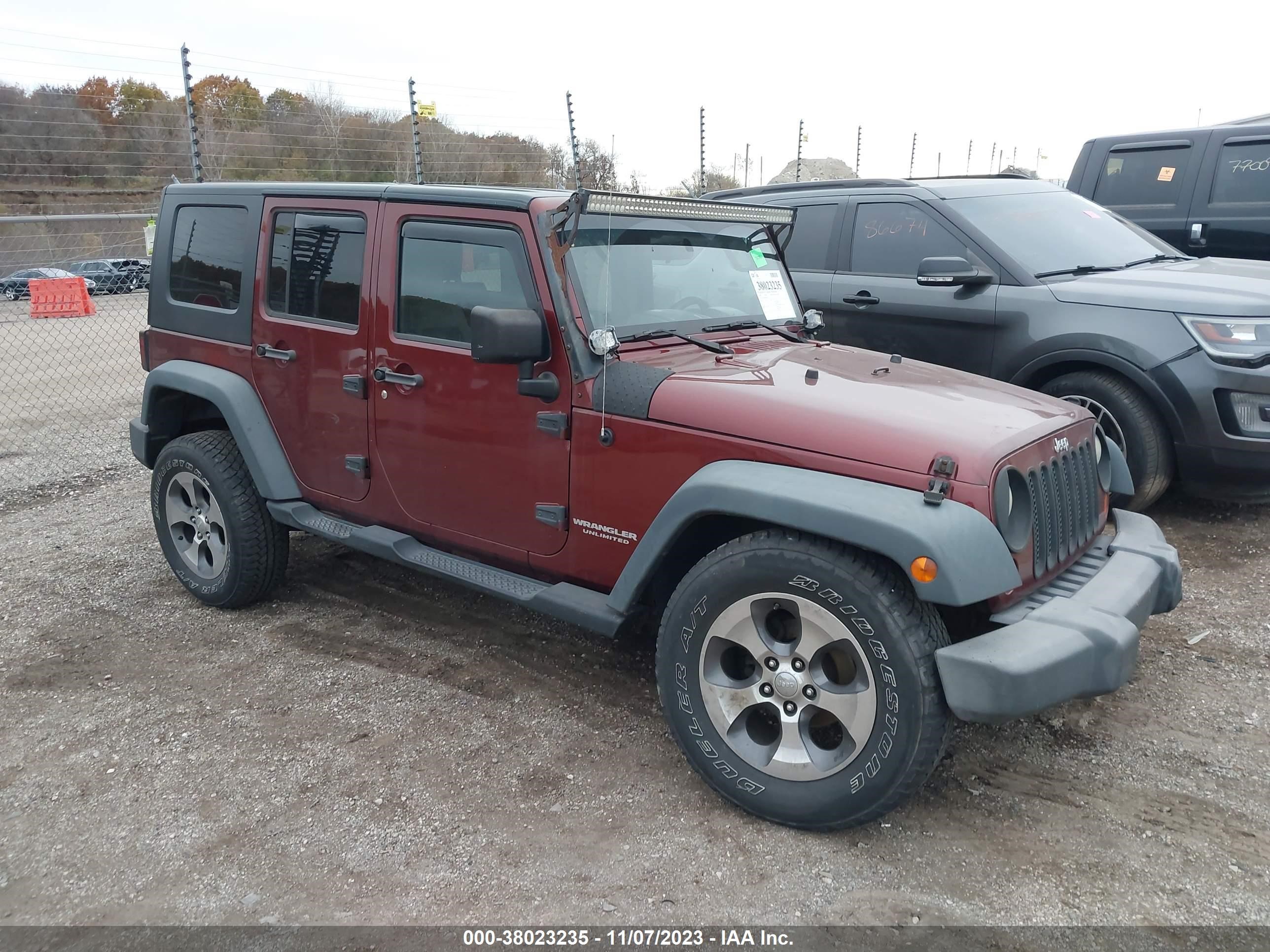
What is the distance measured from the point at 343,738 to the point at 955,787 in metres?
2.11

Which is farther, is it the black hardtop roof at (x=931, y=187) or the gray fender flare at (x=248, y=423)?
the black hardtop roof at (x=931, y=187)

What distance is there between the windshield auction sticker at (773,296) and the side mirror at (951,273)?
1.57 m

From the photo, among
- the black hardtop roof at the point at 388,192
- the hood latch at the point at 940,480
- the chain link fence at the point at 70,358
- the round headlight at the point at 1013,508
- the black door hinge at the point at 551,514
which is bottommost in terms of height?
the chain link fence at the point at 70,358

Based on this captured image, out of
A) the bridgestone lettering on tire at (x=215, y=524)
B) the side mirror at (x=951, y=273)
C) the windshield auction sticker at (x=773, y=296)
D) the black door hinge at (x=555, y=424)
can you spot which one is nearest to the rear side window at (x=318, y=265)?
the bridgestone lettering on tire at (x=215, y=524)

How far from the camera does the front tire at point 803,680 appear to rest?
8.59 ft

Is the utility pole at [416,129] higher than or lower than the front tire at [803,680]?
higher

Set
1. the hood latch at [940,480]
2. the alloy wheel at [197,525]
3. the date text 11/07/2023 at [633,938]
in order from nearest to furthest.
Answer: the date text 11/07/2023 at [633,938] < the hood latch at [940,480] < the alloy wheel at [197,525]

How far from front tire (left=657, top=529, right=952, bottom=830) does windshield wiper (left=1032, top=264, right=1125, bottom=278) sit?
3.54m

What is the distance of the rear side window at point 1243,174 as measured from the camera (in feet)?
23.5

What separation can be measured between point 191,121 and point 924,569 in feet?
27.4

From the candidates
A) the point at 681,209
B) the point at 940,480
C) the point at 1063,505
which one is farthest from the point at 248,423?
the point at 1063,505

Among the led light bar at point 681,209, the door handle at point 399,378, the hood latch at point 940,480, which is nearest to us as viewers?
the hood latch at point 940,480

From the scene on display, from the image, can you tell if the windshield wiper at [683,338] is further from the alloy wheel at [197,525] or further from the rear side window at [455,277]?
the alloy wheel at [197,525]

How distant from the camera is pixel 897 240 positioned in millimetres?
6098
